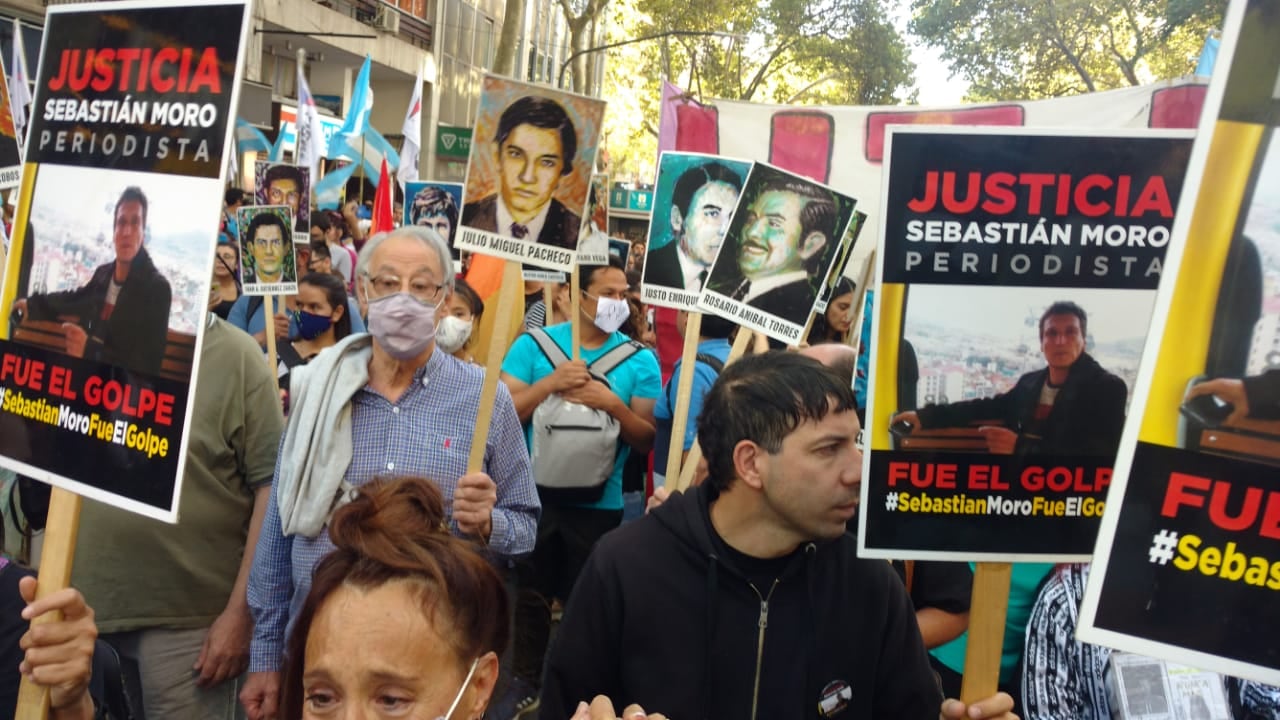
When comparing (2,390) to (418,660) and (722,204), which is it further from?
(722,204)

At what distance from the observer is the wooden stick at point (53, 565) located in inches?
88.3

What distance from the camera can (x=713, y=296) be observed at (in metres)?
4.24

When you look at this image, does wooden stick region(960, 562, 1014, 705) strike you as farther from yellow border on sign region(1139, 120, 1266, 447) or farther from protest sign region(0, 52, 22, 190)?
protest sign region(0, 52, 22, 190)

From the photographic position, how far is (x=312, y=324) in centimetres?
551

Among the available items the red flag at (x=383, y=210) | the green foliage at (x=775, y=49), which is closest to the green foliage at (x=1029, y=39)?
the green foliage at (x=775, y=49)

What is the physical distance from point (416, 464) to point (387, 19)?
26.9 metres

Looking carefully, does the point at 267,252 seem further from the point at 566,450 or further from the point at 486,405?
the point at 486,405

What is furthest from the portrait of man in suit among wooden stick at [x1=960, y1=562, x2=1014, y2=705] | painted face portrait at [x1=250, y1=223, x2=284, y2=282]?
painted face portrait at [x1=250, y1=223, x2=284, y2=282]

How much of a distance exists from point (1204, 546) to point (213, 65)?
6.52 feet

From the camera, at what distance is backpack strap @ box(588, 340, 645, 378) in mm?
5062

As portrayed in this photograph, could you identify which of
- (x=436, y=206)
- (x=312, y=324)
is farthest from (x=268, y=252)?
(x=436, y=206)

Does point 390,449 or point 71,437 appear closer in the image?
point 71,437

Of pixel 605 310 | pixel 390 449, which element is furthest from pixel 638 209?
pixel 390 449

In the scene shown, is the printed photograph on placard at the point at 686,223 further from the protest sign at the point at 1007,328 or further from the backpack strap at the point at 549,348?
the protest sign at the point at 1007,328
